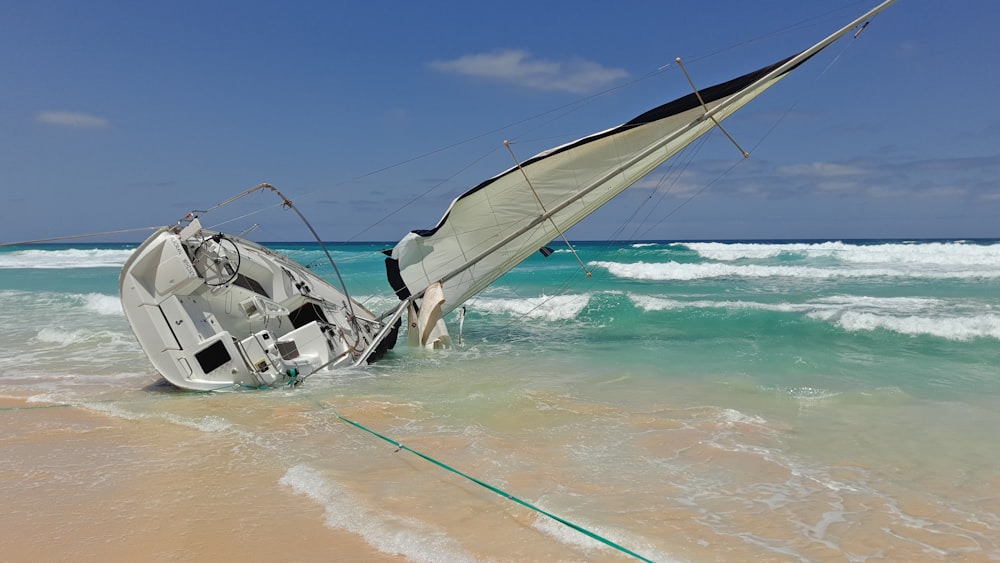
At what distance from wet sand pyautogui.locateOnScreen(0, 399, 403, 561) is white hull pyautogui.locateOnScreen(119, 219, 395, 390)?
7.68 feet

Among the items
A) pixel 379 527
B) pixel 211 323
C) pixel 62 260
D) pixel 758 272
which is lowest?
pixel 758 272

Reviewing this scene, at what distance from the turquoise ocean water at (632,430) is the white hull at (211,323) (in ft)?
1.47

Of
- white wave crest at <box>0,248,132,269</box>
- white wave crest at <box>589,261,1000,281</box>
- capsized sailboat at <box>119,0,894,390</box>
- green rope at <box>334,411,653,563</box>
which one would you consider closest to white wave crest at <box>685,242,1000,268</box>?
white wave crest at <box>589,261,1000,281</box>

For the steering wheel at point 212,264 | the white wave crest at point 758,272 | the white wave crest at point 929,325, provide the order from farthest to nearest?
the white wave crest at point 758,272 < the white wave crest at point 929,325 < the steering wheel at point 212,264

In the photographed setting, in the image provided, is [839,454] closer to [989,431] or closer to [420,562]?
[989,431]

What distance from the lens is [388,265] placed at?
12906 mm

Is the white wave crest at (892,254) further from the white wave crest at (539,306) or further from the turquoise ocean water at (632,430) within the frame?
the white wave crest at (539,306)

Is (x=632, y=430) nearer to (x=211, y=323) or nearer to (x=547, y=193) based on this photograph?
(x=547, y=193)

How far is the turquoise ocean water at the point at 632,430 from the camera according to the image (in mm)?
4879

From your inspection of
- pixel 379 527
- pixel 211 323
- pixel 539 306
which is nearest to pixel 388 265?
pixel 211 323

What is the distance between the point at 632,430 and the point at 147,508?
4672 millimetres

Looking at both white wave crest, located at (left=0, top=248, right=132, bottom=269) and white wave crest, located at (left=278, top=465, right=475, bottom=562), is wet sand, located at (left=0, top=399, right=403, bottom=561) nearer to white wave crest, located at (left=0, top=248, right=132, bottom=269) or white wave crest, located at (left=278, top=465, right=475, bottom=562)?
white wave crest, located at (left=278, top=465, right=475, bottom=562)

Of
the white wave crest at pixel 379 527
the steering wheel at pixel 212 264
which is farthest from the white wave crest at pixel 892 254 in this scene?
the white wave crest at pixel 379 527

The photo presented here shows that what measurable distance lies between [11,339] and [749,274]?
28584 millimetres
